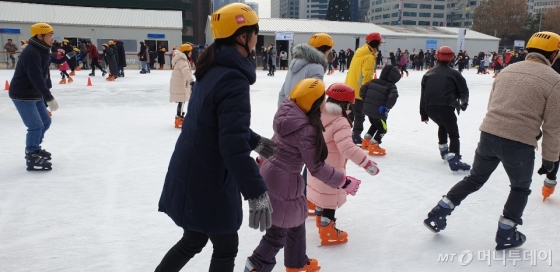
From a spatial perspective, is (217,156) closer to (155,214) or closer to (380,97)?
(155,214)

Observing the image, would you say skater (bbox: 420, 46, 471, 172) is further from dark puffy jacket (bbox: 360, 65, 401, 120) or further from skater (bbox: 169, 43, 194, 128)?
skater (bbox: 169, 43, 194, 128)

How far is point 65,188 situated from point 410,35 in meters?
37.4

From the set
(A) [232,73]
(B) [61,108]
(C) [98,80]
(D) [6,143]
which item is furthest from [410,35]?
(A) [232,73]

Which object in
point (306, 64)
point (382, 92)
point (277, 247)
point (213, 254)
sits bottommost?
point (277, 247)

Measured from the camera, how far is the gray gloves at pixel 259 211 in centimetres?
184

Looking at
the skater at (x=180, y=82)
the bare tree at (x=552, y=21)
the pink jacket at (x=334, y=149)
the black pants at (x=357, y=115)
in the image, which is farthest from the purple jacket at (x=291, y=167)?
the bare tree at (x=552, y=21)

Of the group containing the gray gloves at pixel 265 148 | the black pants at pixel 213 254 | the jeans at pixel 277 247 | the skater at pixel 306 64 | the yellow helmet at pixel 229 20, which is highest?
the yellow helmet at pixel 229 20

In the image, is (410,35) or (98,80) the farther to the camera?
(410,35)

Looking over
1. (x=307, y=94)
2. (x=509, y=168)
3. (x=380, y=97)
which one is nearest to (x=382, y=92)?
(x=380, y=97)

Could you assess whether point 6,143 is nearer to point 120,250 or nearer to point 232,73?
point 120,250

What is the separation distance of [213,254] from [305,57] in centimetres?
237

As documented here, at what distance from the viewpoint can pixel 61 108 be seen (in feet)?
32.0

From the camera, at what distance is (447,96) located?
5.06 m

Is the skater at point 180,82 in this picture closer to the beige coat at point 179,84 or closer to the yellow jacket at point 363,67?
the beige coat at point 179,84
